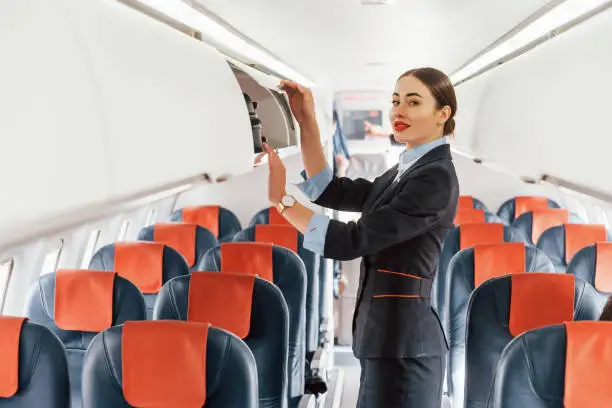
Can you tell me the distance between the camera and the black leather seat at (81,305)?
2805mm

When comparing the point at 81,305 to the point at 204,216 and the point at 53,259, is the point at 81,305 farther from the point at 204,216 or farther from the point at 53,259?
the point at 204,216

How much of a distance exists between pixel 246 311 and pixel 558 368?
120 centimetres

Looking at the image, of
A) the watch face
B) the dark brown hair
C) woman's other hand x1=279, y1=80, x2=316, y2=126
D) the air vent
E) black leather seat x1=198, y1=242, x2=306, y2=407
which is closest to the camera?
the watch face

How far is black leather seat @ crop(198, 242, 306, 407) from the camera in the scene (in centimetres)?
331

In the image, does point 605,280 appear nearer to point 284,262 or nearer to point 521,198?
point 284,262

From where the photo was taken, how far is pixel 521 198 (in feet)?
25.2

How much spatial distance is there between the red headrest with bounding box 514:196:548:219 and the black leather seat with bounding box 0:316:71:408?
20.7 ft

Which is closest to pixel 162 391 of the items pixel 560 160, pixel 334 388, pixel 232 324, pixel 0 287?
pixel 232 324

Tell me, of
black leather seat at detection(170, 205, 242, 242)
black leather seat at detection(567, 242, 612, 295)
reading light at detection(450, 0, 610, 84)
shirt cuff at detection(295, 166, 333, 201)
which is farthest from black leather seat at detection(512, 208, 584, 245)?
shirt cuff at detection(295, 166, 333, 201)

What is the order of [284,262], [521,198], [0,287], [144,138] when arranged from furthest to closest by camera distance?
1. [521,198]
2. [0,287]
3. [284,262]
4. [144,138]

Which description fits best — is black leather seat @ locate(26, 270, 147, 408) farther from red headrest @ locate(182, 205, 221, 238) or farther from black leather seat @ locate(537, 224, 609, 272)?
red headrest @ locate(182, 205, 221, 238)

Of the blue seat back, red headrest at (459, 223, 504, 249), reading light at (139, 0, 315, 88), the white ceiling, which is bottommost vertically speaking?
the blue seat back

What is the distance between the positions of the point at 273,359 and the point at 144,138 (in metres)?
1.51

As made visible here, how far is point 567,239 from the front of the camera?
4.96 m
